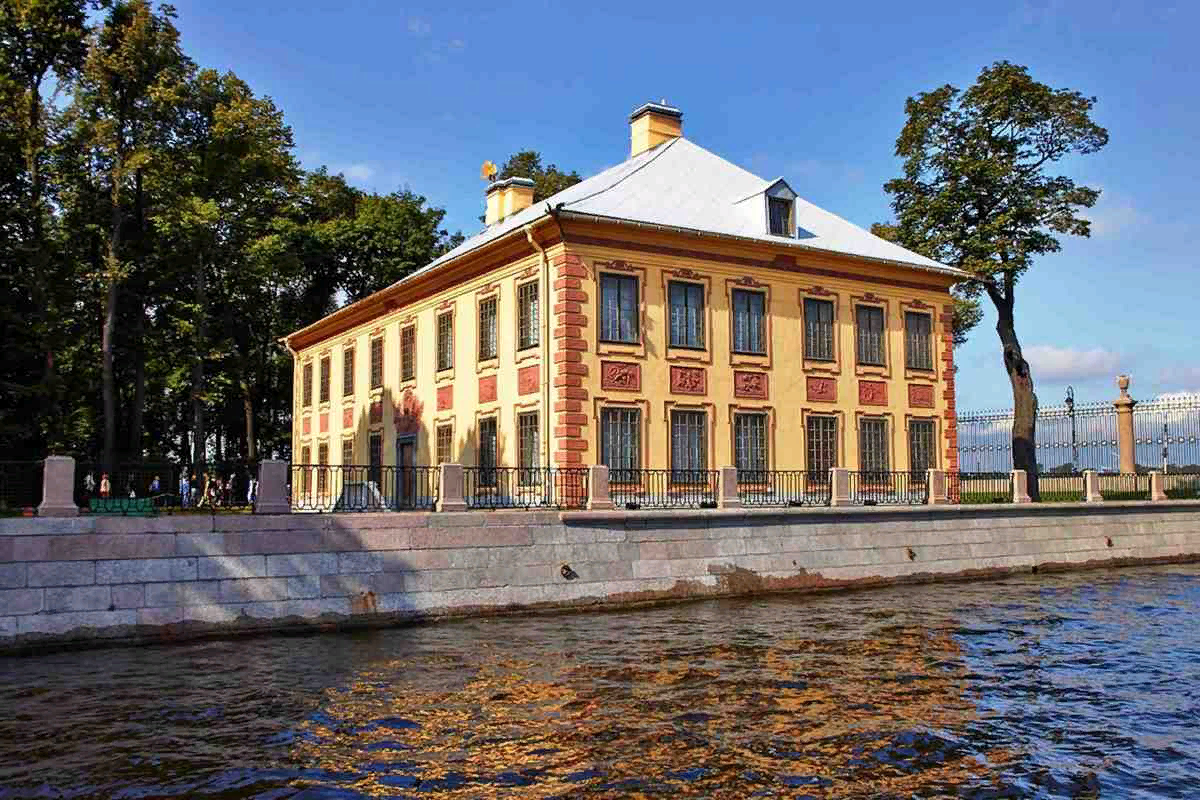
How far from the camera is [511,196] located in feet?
110

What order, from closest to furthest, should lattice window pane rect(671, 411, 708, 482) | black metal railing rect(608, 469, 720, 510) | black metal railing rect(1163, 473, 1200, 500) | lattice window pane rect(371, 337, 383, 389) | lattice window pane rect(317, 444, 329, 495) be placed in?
black metal railing rect(608, 469, 720, 510), lattice window pane rect(671, 411, 708, 482), black metal railing rect(1163, 473, 1200, 500), lattice window pane rect(371, 337, 383, 389), lattice window pane rect(317, 444, 329, 495)

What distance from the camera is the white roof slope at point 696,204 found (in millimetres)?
24703

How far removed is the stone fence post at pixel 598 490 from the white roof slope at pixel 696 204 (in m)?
6.24

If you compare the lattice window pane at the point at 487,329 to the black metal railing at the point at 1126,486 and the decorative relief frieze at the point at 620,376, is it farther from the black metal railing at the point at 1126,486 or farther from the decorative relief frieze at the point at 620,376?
the black metal railing at the point at 1126,486

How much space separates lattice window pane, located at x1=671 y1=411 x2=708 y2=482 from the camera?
79.1 ft

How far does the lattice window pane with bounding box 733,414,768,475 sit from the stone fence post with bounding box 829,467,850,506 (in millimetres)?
2556

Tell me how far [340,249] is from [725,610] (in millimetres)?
30780

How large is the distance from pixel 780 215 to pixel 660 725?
18131 mm

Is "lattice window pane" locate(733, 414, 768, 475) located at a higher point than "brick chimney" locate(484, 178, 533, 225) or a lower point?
lower

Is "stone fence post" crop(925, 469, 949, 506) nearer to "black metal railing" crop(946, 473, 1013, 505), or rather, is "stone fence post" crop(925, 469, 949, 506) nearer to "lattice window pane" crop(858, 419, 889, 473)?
"lattice window pane" crop(858, 419, 889, 473)

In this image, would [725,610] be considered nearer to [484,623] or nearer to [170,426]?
[484,623]

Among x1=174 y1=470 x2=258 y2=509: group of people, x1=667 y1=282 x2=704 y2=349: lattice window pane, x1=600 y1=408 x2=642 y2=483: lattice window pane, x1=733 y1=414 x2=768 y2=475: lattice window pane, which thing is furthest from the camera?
x1=733 y1=414 x2=768 y2=475: lattice window pane

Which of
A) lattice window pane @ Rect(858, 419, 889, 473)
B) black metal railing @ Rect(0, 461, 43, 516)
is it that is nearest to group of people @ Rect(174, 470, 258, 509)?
black metal railing @ Rect(0, 461, 43, 516)

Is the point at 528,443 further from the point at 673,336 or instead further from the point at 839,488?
the point at 839,488
